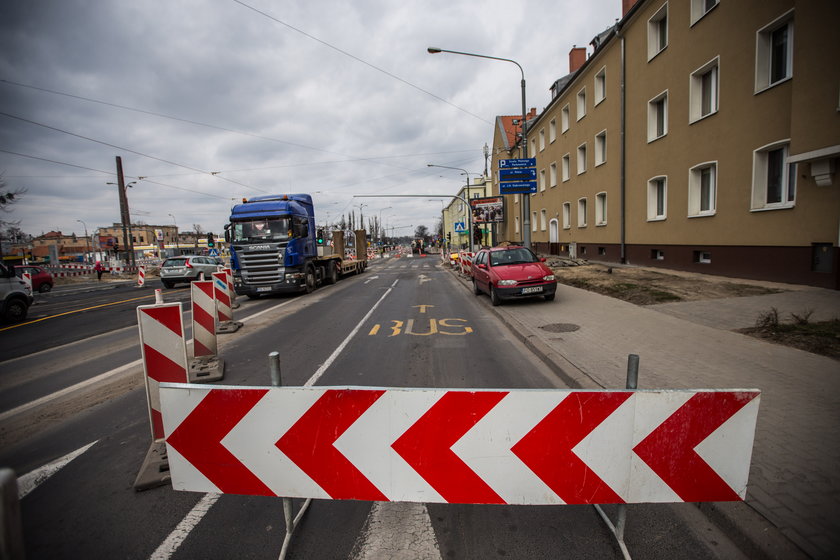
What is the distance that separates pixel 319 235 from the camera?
18484 mm

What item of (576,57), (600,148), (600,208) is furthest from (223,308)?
(576,57)

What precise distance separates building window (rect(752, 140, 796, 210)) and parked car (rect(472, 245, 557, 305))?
6433 mm

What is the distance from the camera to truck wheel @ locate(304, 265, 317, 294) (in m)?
15.4

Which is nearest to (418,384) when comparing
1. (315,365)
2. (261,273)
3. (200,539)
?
(315,365)

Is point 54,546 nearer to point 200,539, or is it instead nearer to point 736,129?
point 200,539

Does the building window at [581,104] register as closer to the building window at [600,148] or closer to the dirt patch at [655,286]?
the building window at [600,148]

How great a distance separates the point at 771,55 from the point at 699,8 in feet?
12.7

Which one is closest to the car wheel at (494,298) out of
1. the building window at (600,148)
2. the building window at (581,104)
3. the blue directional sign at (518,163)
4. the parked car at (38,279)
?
the blue directional sign at (518,163)

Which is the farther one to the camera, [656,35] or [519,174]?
[519,174]

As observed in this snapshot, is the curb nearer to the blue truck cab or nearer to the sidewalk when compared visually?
the sidewalk

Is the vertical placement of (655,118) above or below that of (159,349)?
above

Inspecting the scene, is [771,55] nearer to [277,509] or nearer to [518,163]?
[518,163]

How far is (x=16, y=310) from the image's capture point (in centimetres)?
1116

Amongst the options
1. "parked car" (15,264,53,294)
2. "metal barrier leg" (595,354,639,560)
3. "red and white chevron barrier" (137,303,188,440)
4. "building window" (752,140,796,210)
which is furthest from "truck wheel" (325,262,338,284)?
"metal barrier leg" (595,354,639,560)
